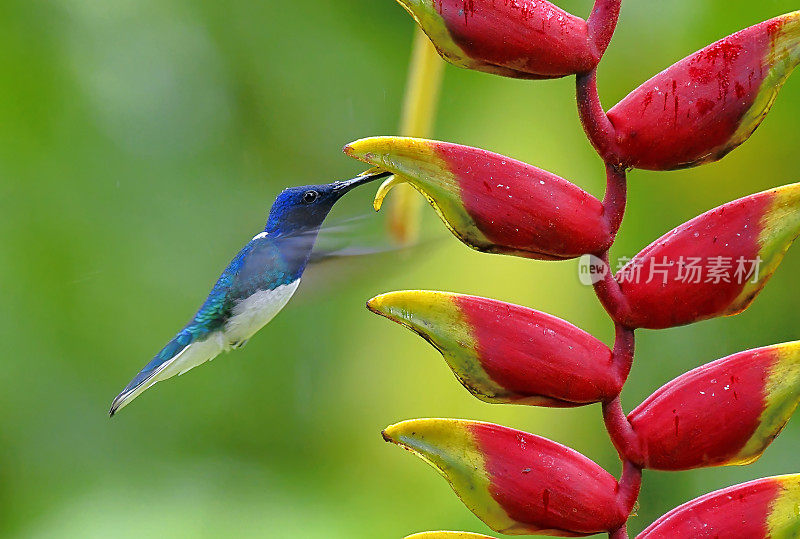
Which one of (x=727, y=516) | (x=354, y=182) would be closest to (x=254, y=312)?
(x=354, y=182)

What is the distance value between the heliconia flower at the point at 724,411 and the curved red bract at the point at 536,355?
0.08 feet

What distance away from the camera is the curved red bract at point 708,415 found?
15.4 inches

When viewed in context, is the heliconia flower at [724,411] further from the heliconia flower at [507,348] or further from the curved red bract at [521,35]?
the curved red bract at [521,35]

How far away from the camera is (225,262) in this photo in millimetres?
1376

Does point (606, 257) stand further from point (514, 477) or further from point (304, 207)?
point (304, 207)

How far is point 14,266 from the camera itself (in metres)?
1.84

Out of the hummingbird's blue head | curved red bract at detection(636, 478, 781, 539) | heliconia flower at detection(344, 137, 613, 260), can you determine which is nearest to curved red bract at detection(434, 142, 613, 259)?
heliconia flower at detection(344, 137, 613, 260)

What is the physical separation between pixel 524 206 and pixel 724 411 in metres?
0.12

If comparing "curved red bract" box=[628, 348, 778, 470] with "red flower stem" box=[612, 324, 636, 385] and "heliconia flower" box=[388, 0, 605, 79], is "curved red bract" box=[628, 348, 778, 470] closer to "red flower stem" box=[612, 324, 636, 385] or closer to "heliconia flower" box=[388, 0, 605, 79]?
"red flower stem" box=[612, 324, 636, 385]

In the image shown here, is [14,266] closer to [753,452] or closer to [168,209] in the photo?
[168,209]

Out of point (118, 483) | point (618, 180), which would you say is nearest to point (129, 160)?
point (118, 483)

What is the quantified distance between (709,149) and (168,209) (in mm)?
1581

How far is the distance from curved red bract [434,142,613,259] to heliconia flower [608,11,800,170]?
0.10ft

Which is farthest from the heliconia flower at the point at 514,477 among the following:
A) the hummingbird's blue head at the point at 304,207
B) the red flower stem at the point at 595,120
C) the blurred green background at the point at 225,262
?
the blurred green background at the point at 225,262
